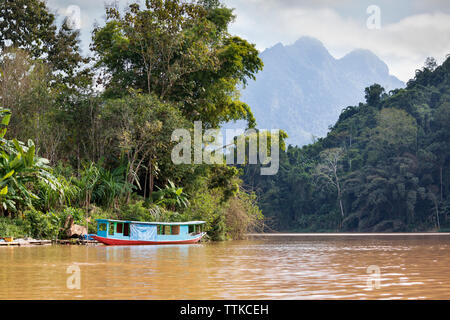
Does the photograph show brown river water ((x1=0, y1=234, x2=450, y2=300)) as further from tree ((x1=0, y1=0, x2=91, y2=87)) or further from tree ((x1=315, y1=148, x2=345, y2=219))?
tree ((x1=315, y1=148, x2=345, y2=219))

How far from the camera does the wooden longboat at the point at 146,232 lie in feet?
68.0

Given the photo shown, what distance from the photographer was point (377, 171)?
55.0m

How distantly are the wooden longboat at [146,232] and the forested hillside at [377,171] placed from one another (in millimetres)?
32325

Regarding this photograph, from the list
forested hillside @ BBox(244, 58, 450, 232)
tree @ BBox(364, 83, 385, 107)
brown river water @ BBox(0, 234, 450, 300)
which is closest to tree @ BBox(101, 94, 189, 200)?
brown river water @ BBox(0, 234, 450, 300)

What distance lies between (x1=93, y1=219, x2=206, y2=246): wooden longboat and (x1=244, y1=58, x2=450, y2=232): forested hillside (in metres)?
32.3

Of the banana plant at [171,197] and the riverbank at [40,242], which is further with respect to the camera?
the banana plant at [171,197]

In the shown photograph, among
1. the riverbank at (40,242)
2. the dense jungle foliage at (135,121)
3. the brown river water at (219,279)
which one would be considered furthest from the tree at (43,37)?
the brown river water at (219,279)

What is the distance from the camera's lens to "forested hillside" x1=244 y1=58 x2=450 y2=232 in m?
53.6

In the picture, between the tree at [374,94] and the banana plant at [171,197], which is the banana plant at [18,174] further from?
the tree at [374,94]

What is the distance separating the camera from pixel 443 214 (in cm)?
5225

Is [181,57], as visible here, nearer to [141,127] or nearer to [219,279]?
[141,127]

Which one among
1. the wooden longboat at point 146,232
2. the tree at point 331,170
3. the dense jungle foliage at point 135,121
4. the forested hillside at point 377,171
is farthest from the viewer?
the tree at point 331,170

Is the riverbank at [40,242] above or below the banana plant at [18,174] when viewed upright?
below
